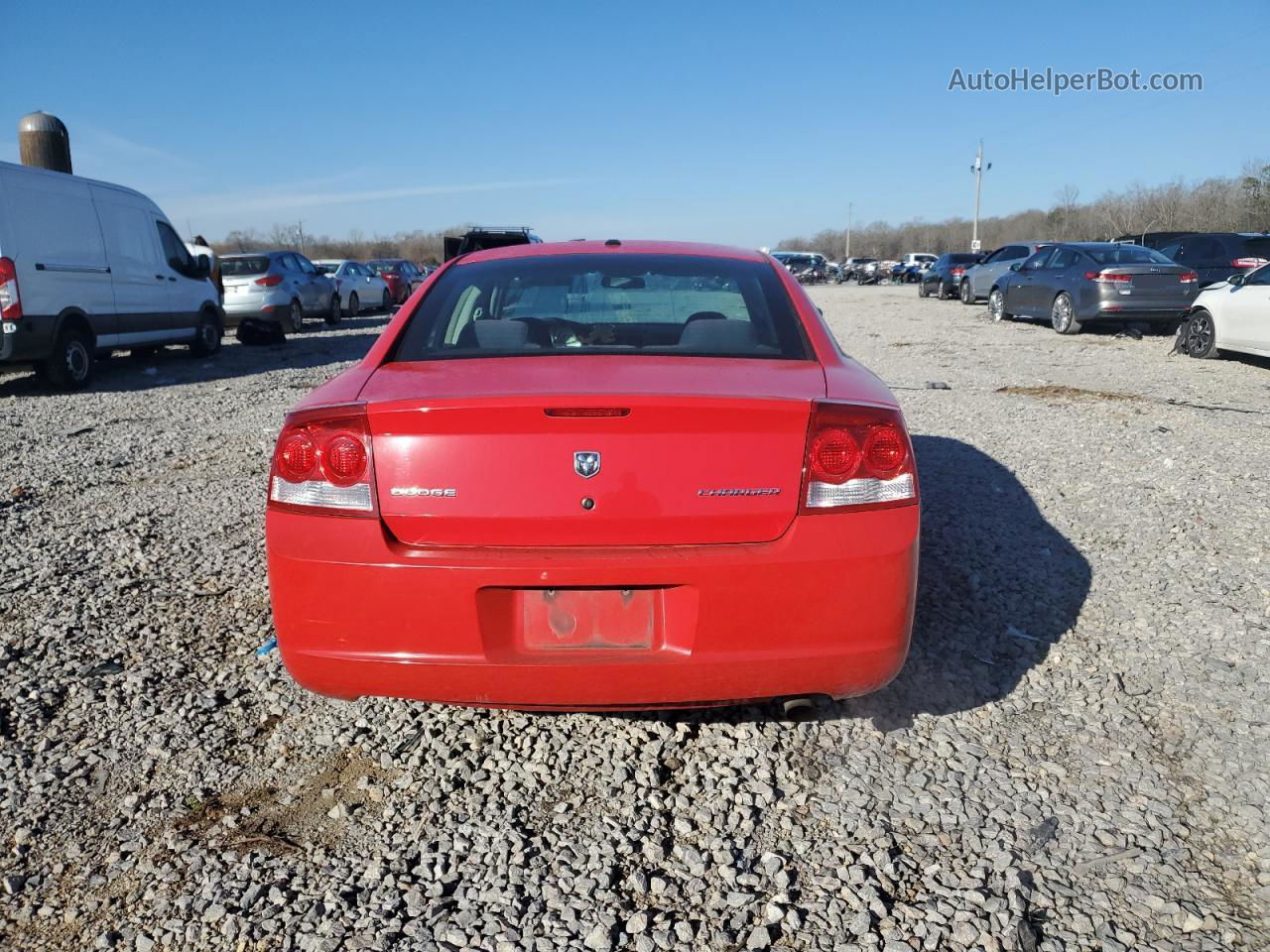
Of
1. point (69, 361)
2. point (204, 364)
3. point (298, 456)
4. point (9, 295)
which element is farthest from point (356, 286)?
point (298, 456)

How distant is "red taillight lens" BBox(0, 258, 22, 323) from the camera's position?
9.20 m

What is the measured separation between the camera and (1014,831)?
2473 millimetres

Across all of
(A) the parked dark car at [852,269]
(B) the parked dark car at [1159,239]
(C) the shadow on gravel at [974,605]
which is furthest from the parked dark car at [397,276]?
(A) the parked dark car at [852,269]

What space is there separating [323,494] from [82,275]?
381 inches

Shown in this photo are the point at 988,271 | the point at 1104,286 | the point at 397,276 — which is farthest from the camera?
the point at 397,276

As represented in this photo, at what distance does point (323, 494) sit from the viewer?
2.49 meters

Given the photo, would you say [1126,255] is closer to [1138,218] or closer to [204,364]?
[204,364]

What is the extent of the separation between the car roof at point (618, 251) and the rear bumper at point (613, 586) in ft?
5.39

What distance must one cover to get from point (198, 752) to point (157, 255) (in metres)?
11.1

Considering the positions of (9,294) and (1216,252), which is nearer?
(9,294)

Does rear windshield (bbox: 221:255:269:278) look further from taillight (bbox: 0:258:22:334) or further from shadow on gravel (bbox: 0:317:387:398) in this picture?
taillight (bbox: 0:258:22:334)

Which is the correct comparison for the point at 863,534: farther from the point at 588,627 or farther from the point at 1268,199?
the point at 1268,199

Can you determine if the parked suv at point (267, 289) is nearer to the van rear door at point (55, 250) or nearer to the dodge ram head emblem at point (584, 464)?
the van rear door at point (55, 250)

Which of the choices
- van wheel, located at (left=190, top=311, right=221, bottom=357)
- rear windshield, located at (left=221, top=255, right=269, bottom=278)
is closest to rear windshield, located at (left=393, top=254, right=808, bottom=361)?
van wheel, located at (left=190, top=311, right=221, bottom=357)
